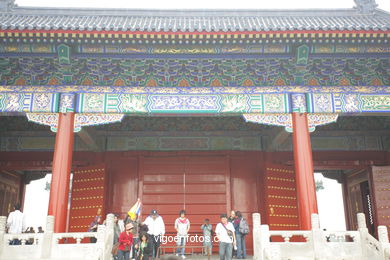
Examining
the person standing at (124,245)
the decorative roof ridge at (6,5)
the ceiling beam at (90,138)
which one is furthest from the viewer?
the decorative roof ridge at (6,5)

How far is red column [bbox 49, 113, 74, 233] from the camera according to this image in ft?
26.0

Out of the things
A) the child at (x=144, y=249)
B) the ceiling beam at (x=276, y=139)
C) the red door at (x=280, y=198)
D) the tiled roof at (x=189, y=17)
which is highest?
the tiled roof at (x=189, y=17)

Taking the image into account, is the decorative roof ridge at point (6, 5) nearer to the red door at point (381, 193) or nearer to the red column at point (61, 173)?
the red column at point (61, 173)

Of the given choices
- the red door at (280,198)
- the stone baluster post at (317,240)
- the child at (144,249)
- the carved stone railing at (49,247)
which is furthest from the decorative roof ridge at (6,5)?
the stone baluster post at (317,240)

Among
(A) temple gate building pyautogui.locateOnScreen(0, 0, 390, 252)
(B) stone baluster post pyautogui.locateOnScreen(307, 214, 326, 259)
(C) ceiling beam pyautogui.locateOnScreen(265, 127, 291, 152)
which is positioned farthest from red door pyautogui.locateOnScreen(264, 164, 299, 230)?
(B) stone baluster post pyautogui.locateOnScreen(307, 214, 326, 259)

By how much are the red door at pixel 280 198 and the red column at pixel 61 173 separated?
5425 mm

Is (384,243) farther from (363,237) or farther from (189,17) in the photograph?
(189,17)

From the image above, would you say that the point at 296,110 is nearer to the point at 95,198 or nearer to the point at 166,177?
the point at 166,177

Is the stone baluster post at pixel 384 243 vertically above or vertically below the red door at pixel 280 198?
below

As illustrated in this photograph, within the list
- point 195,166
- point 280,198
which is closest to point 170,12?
→ point 195,166

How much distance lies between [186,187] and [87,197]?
2803 millimetres

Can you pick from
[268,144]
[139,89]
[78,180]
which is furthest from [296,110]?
[78,180]

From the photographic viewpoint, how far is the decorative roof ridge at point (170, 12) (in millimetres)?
12819

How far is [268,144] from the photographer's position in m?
11.6
